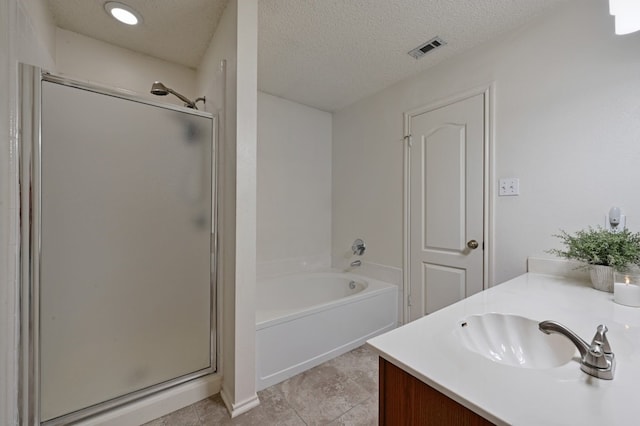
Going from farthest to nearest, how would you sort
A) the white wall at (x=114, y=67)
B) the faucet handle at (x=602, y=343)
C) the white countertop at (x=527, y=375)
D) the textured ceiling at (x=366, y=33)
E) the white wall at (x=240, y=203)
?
the white wall at (x=114, y=67), the textured ceiling at (x=366, y=33), the white wall at (x=240, y=203), the faucet handle at (x=602, y=343), the white countertop at (x=527, y=375)

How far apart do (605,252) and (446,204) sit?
0.90 meters

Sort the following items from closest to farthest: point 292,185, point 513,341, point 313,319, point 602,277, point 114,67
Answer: point 513,341, point 602,277, point 313,319, point 114,67, point 292,185

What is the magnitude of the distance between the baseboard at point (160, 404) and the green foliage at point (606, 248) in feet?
6.70

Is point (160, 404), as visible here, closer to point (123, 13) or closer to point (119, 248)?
point (119, 248)

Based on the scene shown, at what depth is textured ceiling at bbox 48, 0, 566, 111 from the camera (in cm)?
149

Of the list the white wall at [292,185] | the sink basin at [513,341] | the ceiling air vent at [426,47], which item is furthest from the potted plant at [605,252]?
the white wall at [292,185]

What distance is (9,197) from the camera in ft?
3.05

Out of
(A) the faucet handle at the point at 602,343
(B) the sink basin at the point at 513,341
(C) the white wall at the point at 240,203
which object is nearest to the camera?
(A) the faucet handle at the point at 602,343

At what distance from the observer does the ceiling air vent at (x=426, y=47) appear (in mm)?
1775

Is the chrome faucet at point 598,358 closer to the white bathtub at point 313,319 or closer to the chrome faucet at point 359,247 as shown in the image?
the white bathtub at point 313,319

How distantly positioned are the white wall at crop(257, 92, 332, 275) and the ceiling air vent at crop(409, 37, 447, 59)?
1285 millimetres

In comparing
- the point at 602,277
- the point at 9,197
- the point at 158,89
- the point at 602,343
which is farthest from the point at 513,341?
the point at 158,89

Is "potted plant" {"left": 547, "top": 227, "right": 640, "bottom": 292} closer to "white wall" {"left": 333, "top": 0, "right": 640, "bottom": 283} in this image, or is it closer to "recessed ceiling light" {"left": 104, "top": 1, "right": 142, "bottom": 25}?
"white wall" {"left": 333, "top": 0, "right": 640, "bottom": 283}

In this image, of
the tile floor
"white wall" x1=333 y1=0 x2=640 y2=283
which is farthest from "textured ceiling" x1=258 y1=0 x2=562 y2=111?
the tile floor
